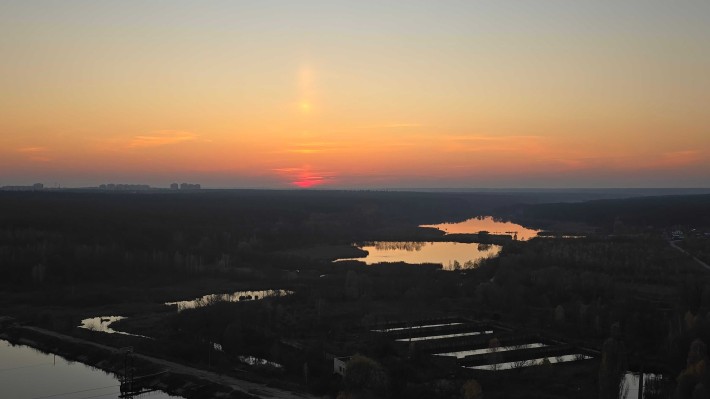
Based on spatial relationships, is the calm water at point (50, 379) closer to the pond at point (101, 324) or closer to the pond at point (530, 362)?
the pond at point (101, 324)

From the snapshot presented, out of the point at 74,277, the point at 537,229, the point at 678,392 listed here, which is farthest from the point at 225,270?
the point at 537,229

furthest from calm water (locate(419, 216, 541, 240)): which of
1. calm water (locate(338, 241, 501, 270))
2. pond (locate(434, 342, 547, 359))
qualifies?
pond (locate(434, 342, 547, 359))

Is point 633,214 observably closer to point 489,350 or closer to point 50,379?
point 489,350

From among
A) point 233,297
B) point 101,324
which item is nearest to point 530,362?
point 101,324

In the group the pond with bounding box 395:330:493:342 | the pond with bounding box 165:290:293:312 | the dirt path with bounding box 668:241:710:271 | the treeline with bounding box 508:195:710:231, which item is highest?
the treeline with bounding box 508:195:710:231

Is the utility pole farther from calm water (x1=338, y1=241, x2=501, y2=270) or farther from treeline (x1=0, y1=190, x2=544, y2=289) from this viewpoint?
calm water (x1=338, y1=241, x2=501, y2=270)

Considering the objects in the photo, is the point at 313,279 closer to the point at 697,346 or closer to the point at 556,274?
the point at 556,274
